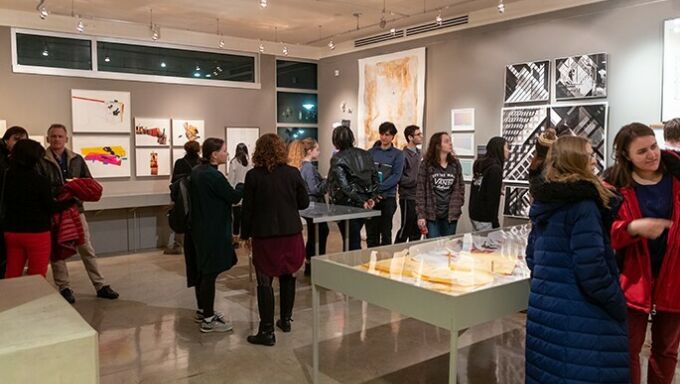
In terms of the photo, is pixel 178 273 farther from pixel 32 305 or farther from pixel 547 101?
→ pixel 547 101

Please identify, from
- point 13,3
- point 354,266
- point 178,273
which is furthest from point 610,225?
point 13,3

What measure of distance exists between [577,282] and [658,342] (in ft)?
2.43

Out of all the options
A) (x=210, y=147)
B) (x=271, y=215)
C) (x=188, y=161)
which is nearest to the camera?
(x=271, y=215)

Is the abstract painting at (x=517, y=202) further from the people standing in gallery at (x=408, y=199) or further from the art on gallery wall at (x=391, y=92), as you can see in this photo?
the art on gallery wall at (x=391, y=92)

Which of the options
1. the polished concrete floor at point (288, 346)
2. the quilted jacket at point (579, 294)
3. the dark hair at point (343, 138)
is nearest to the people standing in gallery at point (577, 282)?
the quilted jacket at point (579, 294)

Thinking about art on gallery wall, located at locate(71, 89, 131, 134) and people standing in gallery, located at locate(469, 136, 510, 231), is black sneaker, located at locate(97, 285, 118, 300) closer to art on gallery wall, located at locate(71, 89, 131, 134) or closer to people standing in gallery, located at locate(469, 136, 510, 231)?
art on gallery wall, located at locate(71, 89, 131, 134)

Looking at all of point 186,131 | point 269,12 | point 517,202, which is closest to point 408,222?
point 517,202

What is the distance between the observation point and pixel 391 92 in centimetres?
836

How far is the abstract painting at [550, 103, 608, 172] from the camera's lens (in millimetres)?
5773

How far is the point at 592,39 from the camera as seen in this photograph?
5.87 metres

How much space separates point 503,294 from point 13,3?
687 cm

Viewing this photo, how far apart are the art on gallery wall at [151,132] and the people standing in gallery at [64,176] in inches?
112

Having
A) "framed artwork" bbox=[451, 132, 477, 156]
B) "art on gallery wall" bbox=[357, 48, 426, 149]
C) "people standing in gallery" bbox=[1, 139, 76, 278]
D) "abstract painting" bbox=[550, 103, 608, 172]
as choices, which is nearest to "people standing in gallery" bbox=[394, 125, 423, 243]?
"framed artwork" bbox=[451, 132, 477, 156]

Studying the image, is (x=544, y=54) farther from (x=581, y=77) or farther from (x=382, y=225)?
(x=382, y=225)
